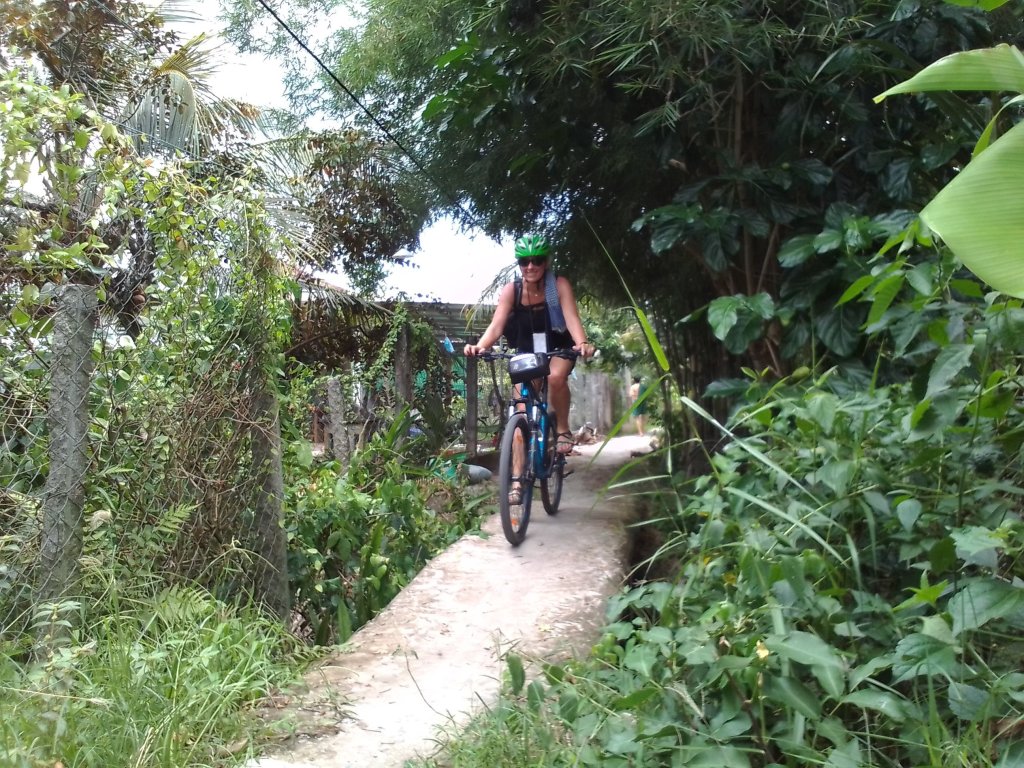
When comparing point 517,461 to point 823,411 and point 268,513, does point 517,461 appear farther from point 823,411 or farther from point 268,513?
point 823,411

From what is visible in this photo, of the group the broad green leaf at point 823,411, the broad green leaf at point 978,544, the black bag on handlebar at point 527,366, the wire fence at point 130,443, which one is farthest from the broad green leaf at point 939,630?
the black bag on handlebar at point 527,366

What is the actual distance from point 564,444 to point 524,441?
71cm

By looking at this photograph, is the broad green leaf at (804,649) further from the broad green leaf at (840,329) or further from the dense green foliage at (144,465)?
the broad green leaf at (840,329)

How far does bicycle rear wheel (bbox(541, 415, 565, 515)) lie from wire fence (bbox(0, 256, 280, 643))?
5.74ft

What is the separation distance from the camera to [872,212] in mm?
4137

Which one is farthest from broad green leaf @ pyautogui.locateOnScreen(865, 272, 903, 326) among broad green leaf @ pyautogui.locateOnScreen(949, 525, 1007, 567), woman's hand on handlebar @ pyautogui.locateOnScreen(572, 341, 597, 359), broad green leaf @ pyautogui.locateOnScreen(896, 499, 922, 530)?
woman's hand on handlebar @ pyautogui.locateOnScreen(572, 341, 597, 359)

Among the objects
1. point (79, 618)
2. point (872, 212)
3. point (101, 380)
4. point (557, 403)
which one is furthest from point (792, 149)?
point (79, 618)

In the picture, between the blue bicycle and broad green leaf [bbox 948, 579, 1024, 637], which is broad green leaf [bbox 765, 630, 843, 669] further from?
the blue bicycle

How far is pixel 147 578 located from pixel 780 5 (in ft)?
12.1

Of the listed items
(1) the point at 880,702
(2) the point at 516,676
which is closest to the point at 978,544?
(1) the point at 880,702

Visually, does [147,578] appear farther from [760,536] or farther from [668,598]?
[760,536]

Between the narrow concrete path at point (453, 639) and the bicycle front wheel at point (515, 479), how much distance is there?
0.14 meters

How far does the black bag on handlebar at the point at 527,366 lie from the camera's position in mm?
4445

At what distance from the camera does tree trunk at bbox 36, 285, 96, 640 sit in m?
2.70
